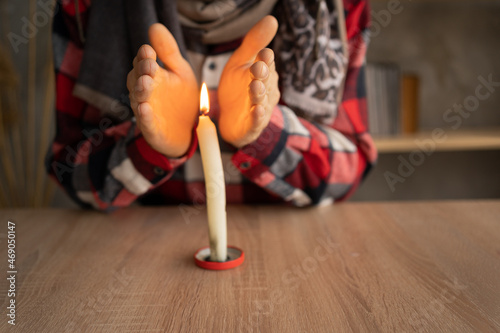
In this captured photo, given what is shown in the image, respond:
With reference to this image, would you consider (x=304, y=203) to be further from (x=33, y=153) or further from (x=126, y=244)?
(x=33, y=153)

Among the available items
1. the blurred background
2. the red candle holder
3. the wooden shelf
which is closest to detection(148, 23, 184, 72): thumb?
the red candle holder

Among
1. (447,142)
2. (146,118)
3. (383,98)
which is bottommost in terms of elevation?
(447,142)

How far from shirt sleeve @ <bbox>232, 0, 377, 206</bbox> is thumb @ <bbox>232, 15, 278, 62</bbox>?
154mm

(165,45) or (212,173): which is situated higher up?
(165,45)

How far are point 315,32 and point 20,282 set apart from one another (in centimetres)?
62

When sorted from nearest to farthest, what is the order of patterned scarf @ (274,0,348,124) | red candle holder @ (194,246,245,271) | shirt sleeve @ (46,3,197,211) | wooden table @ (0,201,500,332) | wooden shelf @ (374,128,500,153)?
1. wooden table @ (0,201,500,332)
2. red candle holder @ (194,246,245,271)
3. shirt sleeve @ (46,3,197,211)
4. patterned scarf @ (274,0,348,124)
5. wooden shelf @ (374,128,500,153)

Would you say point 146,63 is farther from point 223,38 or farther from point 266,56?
point 223,38

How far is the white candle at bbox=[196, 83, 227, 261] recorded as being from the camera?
17.8 inches

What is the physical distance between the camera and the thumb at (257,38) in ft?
1.66

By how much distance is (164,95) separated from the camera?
540mm

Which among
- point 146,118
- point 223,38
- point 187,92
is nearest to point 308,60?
point 223,38

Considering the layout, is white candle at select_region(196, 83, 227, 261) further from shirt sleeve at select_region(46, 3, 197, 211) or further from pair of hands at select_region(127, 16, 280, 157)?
shirt sleeve at select_region(46, 3, 197, 211)

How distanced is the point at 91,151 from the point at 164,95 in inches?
11.8

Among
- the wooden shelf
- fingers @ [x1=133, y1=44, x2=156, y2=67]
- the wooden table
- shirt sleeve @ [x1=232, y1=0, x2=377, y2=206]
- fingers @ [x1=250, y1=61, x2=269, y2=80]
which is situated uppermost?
fingers @ [x1=133, y1=44, x2=156, y2=67]
